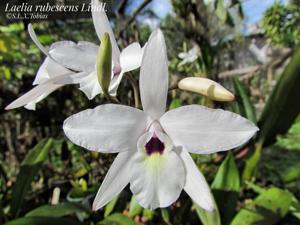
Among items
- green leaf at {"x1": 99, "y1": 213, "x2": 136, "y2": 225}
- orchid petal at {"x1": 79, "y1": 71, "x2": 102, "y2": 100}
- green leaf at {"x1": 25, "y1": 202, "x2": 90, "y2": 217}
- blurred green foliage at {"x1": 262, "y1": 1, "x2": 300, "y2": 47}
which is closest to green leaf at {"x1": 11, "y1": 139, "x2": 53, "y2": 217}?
green leaf at {"x1": 25, "y1": 202, "x2": 90, "y2": 217}

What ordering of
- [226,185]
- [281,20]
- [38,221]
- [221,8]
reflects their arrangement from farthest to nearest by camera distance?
1. [281,20]
2. [221,8]
3. [226,185]
4. [38,221]

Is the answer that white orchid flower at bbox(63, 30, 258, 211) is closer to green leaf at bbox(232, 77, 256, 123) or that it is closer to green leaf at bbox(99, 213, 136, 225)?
green leaf at bbox(99, 213, 136, 225)

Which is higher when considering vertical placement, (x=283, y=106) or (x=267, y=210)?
(x=283, y=106)

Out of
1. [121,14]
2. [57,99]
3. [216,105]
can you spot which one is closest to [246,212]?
[216,105]

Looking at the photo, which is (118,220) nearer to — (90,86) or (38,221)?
(38,221)

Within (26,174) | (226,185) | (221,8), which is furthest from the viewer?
(221,8)

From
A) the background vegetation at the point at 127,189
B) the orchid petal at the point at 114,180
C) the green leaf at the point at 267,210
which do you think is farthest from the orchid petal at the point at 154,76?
the green leaf at the point at 267,210

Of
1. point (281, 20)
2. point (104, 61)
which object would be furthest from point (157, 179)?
point (281, 20)
